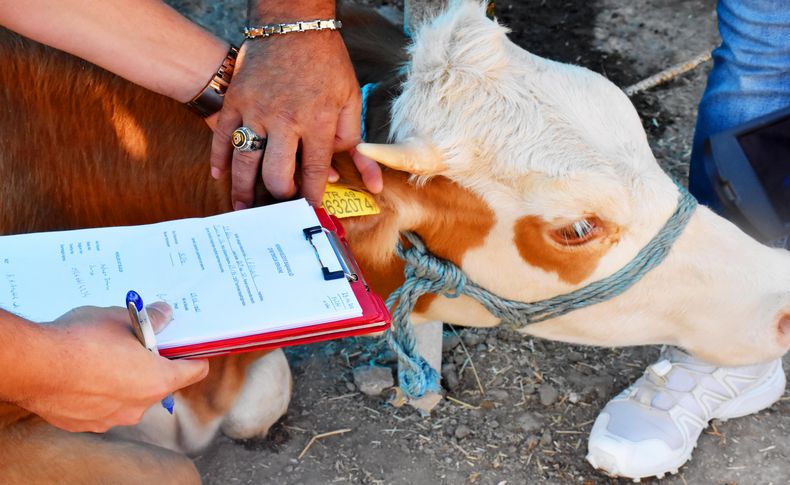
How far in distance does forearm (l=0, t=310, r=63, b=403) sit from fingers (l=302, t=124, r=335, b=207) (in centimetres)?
79

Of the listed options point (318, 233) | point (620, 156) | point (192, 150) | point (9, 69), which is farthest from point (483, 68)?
point (9, 69)

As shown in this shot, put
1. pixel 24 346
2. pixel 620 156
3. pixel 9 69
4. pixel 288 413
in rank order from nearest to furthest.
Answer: pixel 24 346, pixel 620 156, pixel 9 69, pixel 288 413

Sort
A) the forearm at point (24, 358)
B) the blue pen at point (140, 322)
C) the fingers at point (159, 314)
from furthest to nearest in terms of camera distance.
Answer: the fingers at point (159, 314) → the blue pen at point (140, 322) → the forearm at point (24, 358)

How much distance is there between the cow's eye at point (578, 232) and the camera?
219cm

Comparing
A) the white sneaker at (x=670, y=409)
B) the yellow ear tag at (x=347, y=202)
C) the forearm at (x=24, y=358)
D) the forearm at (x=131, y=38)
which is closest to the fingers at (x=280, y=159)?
the yellow ear tag at (x=347, y=202)

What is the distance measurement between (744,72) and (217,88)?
2.05 meters

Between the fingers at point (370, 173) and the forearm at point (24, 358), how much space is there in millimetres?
910

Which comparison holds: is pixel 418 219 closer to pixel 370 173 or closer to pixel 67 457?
pixel 370 173

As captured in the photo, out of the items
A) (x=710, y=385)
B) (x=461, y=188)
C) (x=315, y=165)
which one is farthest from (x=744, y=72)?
(x=315, y=165)

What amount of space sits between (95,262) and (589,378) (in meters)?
2.04

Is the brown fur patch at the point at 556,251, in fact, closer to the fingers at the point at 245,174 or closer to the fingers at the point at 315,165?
the fingers at the point at 315,165

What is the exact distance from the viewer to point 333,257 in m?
1.95

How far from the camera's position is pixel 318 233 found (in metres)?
2.00

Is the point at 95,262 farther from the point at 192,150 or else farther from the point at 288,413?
the point at 288,413
